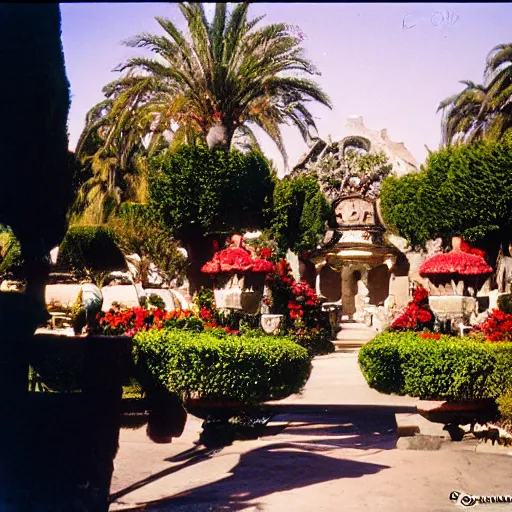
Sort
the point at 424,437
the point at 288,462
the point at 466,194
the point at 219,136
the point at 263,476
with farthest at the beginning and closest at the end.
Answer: the point at 466,194 → the point at 219,136 → the point at 424,437 → the point at 288,462 → the point at 263,476

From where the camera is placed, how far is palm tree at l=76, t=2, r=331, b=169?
10.7m

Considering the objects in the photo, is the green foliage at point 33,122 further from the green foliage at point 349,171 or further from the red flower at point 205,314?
the green foliage at point 349,171

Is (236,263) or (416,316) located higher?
(236,263)

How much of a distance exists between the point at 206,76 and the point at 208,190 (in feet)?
6.19

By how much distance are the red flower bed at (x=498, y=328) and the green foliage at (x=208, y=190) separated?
4.38 meters

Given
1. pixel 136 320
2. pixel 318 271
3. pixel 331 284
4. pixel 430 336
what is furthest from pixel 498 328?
pixel 331 284

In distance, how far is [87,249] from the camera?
13.0 m

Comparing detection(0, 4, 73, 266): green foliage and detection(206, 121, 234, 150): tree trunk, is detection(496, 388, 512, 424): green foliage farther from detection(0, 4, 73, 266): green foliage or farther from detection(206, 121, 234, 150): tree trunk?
detection(206, 121, 234, 150): tree trunk

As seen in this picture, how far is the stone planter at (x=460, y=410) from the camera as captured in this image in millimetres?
6953

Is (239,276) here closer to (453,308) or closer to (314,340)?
(453,308)

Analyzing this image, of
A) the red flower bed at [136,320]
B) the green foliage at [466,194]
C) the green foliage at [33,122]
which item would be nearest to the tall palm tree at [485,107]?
the green foliage at [466,194]

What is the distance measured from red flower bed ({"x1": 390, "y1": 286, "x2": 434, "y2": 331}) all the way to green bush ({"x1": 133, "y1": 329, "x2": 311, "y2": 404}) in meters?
3.54

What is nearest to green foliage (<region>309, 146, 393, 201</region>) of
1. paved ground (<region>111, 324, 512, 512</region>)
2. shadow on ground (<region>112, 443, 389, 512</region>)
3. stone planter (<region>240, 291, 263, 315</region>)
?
stone planter (<region>240, 291, 263, 315</region>)

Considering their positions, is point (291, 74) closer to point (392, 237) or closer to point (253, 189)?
point (253, 189)
